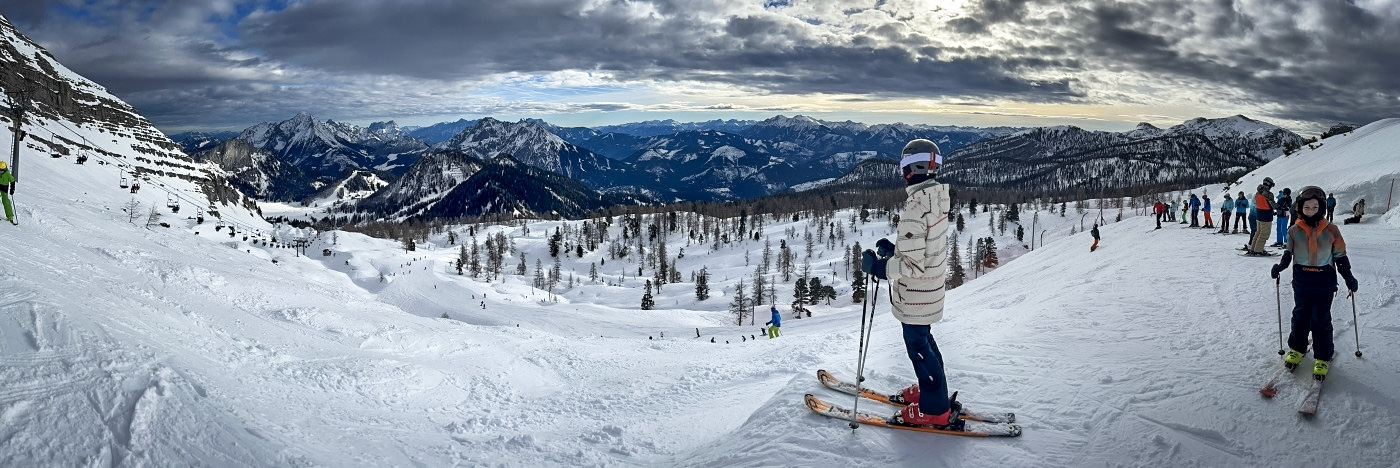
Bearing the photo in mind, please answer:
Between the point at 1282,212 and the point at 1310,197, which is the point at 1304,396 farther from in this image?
the point at 1282,212

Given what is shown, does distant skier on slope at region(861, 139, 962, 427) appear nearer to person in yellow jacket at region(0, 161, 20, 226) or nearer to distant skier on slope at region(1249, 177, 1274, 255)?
distant skier on slope at region(1249, 177, 1274, 255)

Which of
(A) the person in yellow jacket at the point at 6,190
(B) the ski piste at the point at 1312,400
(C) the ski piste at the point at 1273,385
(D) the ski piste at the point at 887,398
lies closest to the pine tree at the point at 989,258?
(C) the ski piste at the point at 1273,385

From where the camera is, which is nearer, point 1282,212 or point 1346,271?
point 1346,271

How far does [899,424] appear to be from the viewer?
6.43 metres

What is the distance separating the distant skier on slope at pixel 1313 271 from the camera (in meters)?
7.03

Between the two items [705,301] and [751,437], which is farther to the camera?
[705,301]

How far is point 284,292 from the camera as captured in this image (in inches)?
664

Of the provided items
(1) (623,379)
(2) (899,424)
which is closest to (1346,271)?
(2) (899,424)

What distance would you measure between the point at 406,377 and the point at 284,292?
9.46m

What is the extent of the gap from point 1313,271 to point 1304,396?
1906 mm

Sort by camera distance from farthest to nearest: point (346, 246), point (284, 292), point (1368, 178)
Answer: point (346, 246)
point (1368, 178)
point (284, 292)

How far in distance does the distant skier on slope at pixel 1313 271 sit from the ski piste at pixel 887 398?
3.83 metres

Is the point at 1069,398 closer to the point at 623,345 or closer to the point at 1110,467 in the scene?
the point at 1110,467

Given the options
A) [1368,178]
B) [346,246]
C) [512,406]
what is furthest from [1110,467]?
[346,246]
